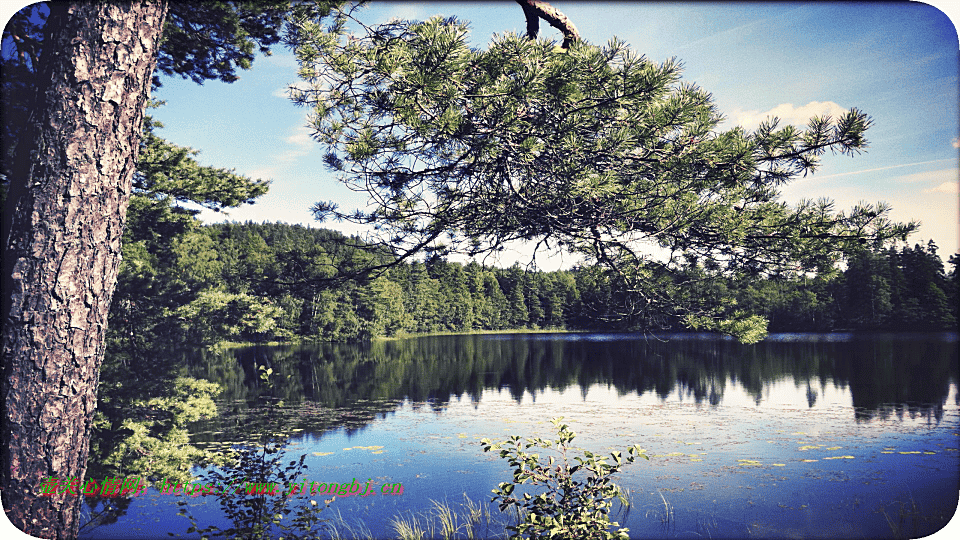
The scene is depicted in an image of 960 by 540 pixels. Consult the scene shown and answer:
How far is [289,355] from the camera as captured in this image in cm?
2445

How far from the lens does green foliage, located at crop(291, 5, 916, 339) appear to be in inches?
91.9

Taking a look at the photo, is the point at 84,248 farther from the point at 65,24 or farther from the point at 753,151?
the point at 753,151

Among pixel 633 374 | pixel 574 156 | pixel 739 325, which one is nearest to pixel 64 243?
pixel 574 156

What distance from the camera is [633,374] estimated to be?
55.2 ft

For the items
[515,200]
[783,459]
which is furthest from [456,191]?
[783,459]

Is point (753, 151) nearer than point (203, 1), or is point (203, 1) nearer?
point (753, 151)

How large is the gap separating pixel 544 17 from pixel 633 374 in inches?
606

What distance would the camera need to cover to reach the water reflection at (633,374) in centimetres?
1160

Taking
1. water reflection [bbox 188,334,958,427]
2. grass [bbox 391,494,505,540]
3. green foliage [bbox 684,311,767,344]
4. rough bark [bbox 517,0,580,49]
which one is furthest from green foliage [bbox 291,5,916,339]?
water reflection [bbox 188,334,958,427]

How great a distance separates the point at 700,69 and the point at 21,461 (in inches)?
148

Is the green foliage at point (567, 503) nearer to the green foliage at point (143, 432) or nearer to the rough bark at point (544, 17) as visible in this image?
the rough bark at point (544, 17)

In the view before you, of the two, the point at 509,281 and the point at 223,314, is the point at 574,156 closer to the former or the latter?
the point at 223,314

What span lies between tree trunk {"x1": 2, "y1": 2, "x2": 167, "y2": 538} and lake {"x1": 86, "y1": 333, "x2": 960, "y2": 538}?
2.67 meters

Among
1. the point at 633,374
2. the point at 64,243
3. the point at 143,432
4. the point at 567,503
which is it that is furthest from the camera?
the point at 633,374
